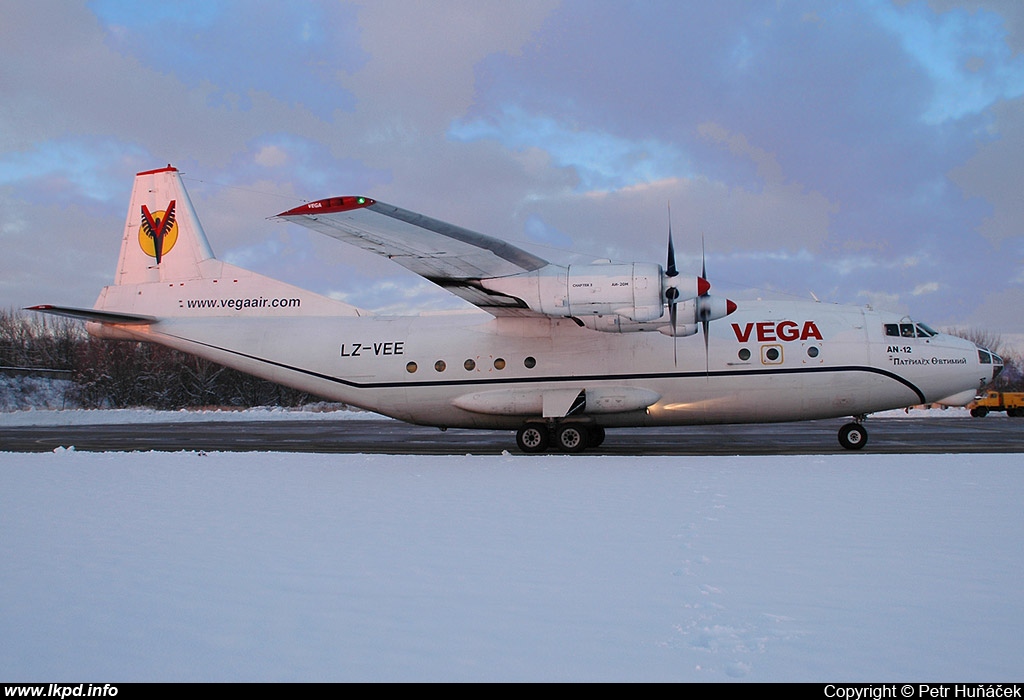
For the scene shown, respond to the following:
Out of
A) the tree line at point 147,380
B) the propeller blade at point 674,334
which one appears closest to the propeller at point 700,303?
the propeller blade at point 674,334

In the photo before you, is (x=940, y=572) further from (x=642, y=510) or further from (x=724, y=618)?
(x=642, y=510)

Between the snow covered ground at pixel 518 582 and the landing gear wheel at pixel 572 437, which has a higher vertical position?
the landing gear wheel at pixel 572 437

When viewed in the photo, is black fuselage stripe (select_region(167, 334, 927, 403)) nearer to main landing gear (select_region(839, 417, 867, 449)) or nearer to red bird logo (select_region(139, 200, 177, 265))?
main landing gear (select_region(839, 417, 867, 449))

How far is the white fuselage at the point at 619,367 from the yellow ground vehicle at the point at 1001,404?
20.7 m

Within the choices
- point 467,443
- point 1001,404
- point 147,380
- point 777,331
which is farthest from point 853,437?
point 147,380

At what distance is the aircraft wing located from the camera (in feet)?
36.9

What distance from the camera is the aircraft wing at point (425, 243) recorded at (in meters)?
11.3

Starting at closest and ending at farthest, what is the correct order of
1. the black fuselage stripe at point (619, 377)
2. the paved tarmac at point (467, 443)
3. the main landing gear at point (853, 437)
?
1. the main landing gear at point (853, 437)
2. the black fuselage stripe at point (619, 377)
3. the paved tarmac at point (467, 443)

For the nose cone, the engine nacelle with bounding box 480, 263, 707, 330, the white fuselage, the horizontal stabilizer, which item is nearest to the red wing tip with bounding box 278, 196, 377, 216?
the engine nacelle with bounding box 480, 263, 707, 330

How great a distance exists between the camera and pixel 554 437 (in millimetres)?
15812

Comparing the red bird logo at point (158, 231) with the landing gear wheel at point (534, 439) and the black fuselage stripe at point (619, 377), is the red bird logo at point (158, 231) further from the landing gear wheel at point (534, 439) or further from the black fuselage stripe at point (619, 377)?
the landing gear wheel at point (534, 439)

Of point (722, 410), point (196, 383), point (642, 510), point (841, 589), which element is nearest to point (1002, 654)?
point (841, 589)

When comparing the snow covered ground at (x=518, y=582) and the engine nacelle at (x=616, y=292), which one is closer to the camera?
the snow covered ground at (x=518, y=582)

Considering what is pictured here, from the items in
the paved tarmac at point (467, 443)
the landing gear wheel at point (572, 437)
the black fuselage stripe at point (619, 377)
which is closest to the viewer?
the black fuselage stripe at point (619, 377)
